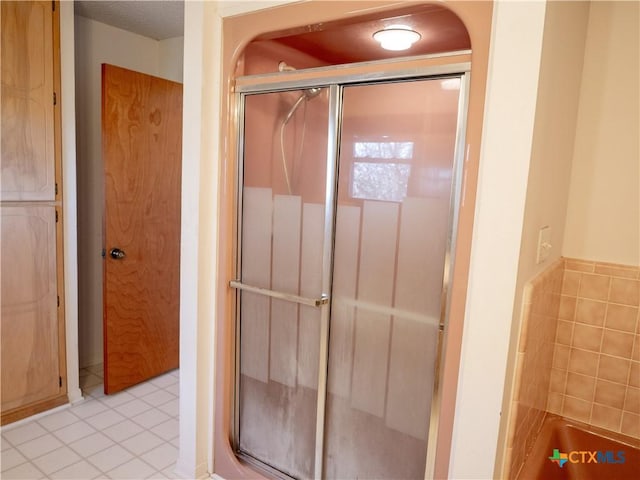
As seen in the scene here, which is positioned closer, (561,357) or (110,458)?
(561,357)

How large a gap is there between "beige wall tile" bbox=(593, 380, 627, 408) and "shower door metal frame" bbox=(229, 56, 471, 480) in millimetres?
903

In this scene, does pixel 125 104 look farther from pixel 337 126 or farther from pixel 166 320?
pixel 337 126

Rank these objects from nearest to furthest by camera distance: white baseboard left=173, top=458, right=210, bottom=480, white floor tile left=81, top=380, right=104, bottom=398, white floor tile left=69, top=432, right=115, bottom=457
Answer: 1. white baseboard left=173, top=458, right=210, bottom=480
2. white floor tile left=69, top=432, right=115, bottom=457
3. white floor tile left=81, top=380, right=104, bottom=398

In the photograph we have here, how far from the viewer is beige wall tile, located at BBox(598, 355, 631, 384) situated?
1.82 meters

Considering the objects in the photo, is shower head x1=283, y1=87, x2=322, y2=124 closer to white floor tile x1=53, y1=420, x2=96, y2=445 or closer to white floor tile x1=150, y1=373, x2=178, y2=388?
white floor tile x1=53, y1=420, x2=96, y2=445

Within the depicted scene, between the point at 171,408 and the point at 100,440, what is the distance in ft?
1.45

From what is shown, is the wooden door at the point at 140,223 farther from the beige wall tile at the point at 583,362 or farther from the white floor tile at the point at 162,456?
the beige wall tile at the point at 583,362

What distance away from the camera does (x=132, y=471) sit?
2.11m

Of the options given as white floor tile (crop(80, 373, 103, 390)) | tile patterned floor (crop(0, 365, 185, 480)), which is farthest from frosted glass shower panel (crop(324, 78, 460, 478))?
white floor tile (crop(80, 373, 103, 390))

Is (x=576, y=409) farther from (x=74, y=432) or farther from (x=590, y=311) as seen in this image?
(x=74, y=432)

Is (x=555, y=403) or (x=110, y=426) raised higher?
(x=555, y=403)

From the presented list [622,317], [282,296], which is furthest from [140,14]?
[622,317]

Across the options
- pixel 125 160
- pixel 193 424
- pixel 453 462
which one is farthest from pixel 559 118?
pixel 125 160

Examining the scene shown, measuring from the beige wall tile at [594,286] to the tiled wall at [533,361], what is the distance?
0.10 metres
